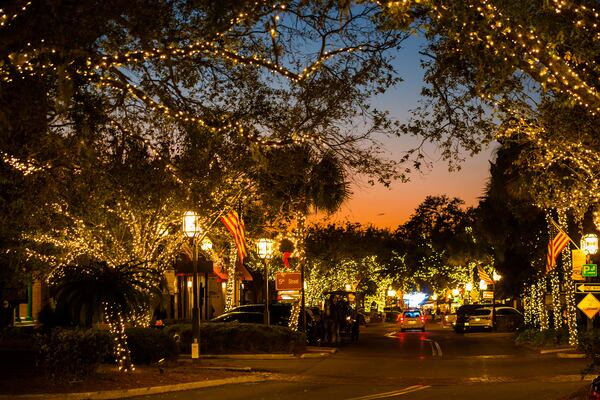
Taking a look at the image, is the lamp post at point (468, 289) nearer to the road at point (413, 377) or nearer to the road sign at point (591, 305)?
the road at point (413, 377)

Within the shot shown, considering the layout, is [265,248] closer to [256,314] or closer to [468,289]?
[256,314]

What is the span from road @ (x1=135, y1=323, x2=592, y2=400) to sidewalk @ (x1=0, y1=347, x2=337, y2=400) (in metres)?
0.48

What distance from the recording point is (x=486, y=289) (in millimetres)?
67125

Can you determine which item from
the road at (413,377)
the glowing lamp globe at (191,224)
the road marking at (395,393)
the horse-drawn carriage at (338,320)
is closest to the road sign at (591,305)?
the road at (413,377)

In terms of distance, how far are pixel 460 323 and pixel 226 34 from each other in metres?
41.3

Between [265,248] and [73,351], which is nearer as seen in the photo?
[73,351]

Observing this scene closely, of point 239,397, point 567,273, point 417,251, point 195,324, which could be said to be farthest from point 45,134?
point 417,251

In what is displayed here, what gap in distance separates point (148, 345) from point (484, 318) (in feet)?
111

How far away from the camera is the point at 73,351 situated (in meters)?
18.3

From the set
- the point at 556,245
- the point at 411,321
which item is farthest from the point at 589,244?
the point at 411,321

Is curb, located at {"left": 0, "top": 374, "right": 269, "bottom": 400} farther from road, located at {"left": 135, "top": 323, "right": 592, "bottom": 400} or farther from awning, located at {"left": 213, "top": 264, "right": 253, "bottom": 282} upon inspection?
awning, located at {"left": 213, "top": 264, "right": 253, "bottom": 282}

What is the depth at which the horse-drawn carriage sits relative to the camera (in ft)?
133

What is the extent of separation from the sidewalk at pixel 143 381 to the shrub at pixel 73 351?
0.27 m

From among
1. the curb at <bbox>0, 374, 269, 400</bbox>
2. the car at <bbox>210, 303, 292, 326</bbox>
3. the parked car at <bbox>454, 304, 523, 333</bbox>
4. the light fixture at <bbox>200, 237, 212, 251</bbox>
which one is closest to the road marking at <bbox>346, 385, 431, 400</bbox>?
the curb at <bbox>0, 374, 269, 400</bbox>
